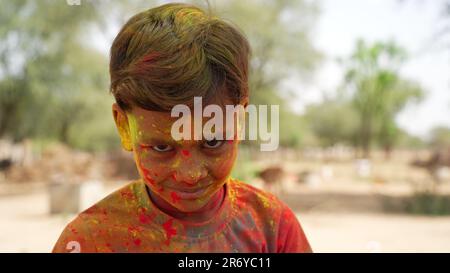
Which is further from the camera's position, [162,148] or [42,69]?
[42,69]

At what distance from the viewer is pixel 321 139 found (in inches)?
1139

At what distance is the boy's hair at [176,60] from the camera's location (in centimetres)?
82

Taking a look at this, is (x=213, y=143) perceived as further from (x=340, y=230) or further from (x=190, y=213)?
(x=340, y=230)

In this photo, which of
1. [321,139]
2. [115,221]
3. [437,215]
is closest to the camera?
[115,221]

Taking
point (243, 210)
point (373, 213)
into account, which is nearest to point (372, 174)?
point (373, 213)

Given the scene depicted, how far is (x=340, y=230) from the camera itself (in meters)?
6.52

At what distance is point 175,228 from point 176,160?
0.50ft

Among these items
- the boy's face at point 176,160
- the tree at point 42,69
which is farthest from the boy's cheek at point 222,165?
the tree at point 42,69

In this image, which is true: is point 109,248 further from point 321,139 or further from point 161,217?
point 321,139

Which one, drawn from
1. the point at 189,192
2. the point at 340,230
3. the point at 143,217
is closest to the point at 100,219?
the point at 143,217

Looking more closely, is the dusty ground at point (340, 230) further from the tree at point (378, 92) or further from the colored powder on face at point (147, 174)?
the tree at point (378, 92)

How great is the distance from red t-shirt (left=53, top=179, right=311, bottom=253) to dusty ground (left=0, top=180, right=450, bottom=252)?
3382mm

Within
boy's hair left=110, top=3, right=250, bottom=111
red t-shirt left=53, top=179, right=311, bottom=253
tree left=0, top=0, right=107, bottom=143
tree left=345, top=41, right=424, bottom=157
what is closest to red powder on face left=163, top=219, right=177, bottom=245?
red t-shirt left=53, top=179, right=311, bottom=253

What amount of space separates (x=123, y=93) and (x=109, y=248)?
0.27 meters
